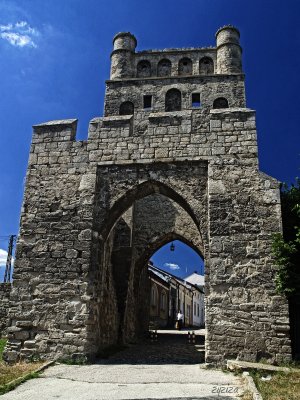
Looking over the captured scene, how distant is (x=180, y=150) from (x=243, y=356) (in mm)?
4034

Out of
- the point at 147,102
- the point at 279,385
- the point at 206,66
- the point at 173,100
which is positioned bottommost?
the point at 279,385

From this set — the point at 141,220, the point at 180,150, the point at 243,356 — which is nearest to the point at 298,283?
the point at 243,356

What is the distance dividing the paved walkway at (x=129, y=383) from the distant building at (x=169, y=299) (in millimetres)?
11133

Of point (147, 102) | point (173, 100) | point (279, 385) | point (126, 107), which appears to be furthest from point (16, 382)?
point (173, 100)

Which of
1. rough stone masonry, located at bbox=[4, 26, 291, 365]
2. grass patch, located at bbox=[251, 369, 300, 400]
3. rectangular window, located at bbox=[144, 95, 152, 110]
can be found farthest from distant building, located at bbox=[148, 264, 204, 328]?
grass patch, located at bbox=[251, 369, 300, 400]

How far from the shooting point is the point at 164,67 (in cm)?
2164

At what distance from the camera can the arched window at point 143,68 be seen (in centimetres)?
2158

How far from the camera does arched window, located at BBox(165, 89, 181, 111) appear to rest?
67.6 ft

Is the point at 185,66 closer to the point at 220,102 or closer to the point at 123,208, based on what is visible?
the point at 220,102

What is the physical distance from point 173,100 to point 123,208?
13.5 metres

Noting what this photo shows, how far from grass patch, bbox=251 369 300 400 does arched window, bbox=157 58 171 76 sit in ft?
59.9

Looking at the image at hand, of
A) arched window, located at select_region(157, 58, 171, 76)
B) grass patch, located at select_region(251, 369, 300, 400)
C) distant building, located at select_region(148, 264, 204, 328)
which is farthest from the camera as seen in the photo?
distant building, located at select_region(148, 264, 204, 328)

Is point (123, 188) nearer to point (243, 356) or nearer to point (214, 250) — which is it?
point (214, 250)

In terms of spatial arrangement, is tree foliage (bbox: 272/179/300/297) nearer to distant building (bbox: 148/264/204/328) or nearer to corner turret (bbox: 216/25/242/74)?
distant building (bbox: 148/264/204/328)
